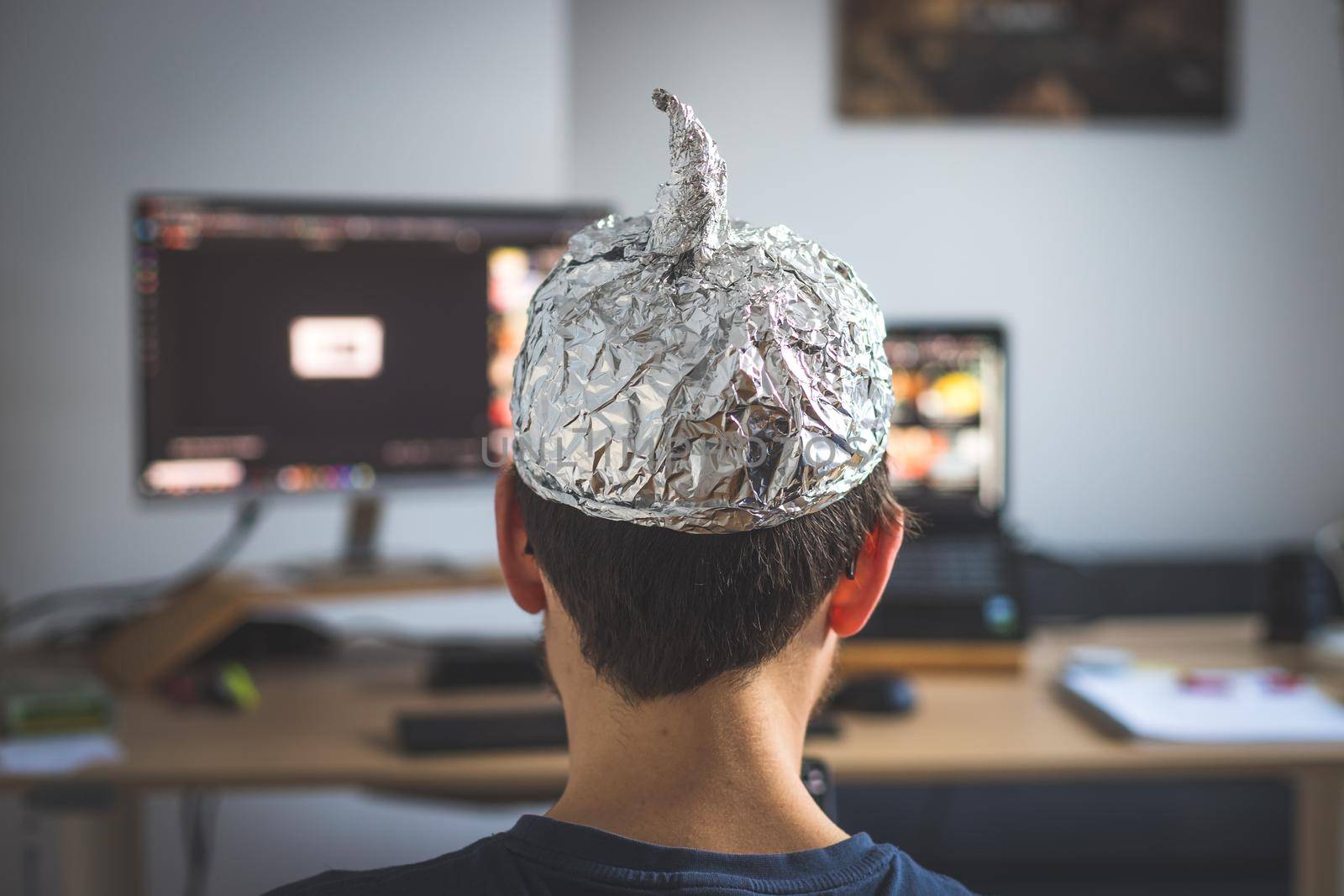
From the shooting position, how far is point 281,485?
1.65 m

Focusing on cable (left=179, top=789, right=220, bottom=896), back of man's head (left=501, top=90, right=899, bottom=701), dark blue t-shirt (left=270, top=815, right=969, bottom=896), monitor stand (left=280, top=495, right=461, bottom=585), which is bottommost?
cable (left=179, top=789, right=220, bottom=896)

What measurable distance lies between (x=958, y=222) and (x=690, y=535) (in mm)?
2587

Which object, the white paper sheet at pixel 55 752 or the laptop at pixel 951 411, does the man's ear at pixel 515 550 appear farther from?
the laptop at pixel 951 411

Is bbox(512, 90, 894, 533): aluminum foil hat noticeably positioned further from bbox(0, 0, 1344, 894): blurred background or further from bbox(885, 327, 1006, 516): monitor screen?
bbox(0, 0, 1344, 894): blurred background

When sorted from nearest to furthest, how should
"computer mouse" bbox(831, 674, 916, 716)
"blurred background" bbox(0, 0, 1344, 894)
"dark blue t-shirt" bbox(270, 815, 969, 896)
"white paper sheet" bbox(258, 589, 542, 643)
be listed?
"dark blue t-shirt" bbox(270, 815, 969, 896) < "computer mouse" bbox(831, 674, 916, 716) < "blurred background" bbox(0, 0, 1344, 894) < "white paper sheet" bbox(258, 589, 542, 643)

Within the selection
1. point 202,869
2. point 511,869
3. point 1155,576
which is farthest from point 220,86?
point 1155,576

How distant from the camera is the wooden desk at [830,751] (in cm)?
128

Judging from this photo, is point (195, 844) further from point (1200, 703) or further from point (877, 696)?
point (1200, 703)

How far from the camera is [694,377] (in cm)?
60

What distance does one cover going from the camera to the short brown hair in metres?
0.62

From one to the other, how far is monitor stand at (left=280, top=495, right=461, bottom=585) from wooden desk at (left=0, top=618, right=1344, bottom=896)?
0.15m

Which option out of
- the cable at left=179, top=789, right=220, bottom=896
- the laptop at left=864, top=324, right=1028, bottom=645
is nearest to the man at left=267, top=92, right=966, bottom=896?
the laptop at left=864, top=324, right=1028, bottom=645

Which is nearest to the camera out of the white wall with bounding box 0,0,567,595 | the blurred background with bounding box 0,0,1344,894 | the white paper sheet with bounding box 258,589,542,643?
the white wall with bounding box 0,0,567,595

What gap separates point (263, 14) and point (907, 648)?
162 centimetres
